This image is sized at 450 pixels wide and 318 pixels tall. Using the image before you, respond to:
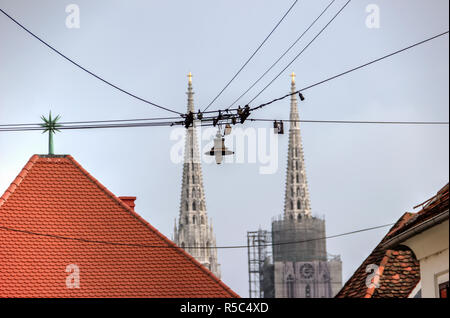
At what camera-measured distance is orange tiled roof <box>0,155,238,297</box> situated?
84.7ft

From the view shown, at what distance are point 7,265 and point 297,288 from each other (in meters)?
100

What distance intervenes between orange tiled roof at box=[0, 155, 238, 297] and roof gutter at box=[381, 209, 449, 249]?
10237 mm

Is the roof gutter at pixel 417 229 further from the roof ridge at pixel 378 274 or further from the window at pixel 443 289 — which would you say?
the roof ridge at pixel 378 274

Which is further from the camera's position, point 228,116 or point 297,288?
point 297,288

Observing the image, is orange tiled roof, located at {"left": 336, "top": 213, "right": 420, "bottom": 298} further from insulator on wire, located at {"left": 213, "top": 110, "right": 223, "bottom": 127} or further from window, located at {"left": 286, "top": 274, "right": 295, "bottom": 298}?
window, located at {"left": 286, "top": 274, "right": 295, "bottom": 298}

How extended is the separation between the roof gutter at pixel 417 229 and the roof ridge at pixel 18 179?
1297cm

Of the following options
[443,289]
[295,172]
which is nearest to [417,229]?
[443,289]

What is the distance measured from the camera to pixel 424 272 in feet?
55.1

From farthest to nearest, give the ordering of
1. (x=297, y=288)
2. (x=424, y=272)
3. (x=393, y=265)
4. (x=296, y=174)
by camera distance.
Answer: (x=296, y=174), (x=297, y=288), (x=393, y=265), (x=424, y=272)

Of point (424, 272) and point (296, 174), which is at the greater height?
point (296, 174)

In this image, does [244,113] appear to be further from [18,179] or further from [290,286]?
[290,286]
